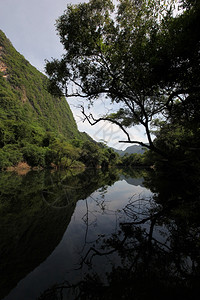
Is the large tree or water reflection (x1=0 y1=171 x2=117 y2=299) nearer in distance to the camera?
water reflection (x1=0 y1=171 x2=117 y2=299)

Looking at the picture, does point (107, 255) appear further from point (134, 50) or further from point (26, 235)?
point (134, 50)

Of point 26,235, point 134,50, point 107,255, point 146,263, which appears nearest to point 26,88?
point 134,50

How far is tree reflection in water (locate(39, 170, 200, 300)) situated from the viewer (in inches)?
79.3

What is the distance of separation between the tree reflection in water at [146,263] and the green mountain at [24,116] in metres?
9.48

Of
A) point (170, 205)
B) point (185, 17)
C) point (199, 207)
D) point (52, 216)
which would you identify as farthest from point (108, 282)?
point (185, 17)

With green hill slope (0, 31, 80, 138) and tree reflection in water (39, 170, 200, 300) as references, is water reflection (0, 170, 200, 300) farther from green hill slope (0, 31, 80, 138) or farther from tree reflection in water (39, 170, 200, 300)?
green hill slope (0, 31, 80, 138)

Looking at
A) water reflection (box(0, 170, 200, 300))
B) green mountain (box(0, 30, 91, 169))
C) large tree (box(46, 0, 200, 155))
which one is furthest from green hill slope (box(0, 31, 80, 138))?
water reflection (box(0, 170, 200, 300))

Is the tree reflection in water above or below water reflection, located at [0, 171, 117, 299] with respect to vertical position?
above

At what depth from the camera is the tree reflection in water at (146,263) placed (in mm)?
2014

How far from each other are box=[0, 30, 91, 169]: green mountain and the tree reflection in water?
9.48m

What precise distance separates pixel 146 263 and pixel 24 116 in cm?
8574

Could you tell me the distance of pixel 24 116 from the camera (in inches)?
2896

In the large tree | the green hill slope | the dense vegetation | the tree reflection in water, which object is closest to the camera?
the tree reflection in water

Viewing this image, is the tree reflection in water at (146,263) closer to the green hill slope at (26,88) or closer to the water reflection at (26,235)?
the water reflection at (26,235)
